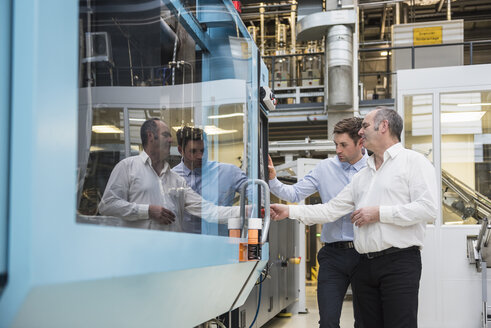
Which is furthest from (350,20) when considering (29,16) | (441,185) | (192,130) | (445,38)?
(29,16)

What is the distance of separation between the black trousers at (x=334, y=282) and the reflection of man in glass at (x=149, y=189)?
1.58m

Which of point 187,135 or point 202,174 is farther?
point 202,174

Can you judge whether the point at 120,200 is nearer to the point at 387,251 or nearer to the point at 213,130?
the point at 213,130

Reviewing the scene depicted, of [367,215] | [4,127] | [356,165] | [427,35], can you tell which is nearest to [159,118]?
[4,127]

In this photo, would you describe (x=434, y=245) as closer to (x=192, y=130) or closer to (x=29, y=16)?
(x=192, y=130)

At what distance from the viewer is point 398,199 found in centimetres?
284

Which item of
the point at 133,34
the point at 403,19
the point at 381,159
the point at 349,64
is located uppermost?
the point at 403,19

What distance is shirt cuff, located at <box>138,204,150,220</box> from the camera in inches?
54.8

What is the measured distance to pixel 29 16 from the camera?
0.80 meters

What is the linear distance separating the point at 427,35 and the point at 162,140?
30.6 ft

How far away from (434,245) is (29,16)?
5.12 meters

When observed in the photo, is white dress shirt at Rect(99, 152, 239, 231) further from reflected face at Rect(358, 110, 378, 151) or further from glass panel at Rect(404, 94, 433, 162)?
glass panel at Rect(404, 94, 433, 162)

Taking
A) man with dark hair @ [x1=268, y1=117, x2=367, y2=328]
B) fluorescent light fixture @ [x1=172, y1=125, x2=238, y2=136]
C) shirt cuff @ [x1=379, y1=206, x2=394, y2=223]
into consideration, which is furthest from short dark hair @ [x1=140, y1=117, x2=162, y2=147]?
man with dark hair @ [x1=268, y1=117, x2=367, y2=328]

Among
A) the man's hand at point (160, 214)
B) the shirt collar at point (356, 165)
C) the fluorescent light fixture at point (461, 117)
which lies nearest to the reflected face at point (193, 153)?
the man's hand at point (160, 214)
